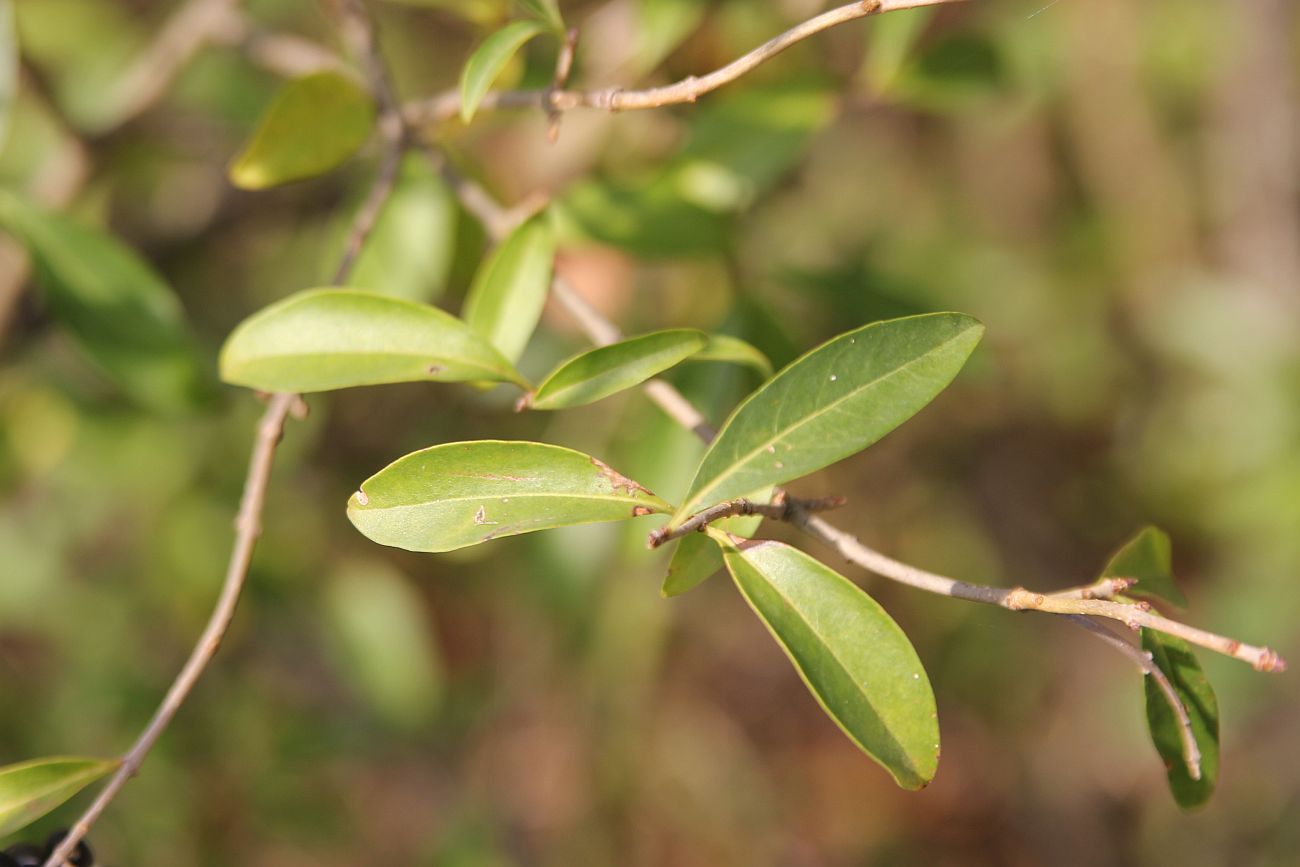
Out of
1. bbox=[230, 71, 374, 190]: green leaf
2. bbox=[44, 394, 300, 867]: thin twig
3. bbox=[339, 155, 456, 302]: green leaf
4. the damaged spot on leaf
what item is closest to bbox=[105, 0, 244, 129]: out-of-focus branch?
bbox=[339, 155, 456, 302]: green leaf

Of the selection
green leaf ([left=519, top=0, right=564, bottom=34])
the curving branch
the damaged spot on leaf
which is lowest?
the curving branch

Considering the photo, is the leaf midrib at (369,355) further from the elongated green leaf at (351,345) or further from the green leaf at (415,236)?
the green leaf at (415,236)

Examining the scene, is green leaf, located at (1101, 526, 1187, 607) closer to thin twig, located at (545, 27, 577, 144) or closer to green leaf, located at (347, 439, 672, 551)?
green leaf, located at (347, 439, 672, 551)

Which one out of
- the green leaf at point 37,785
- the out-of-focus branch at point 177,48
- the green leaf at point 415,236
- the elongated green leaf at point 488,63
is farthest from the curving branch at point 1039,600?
the out-of-focus branch at point 177,48

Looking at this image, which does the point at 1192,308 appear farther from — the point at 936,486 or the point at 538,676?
the point at 538,676

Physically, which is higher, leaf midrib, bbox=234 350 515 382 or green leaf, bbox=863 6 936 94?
green leaf, bbox=863 6 936 94

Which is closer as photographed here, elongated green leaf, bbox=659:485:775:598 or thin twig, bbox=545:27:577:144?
elongated green leaf, bbox=659:485:775:598

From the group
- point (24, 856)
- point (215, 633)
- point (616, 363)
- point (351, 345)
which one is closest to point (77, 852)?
point (24, 856)
